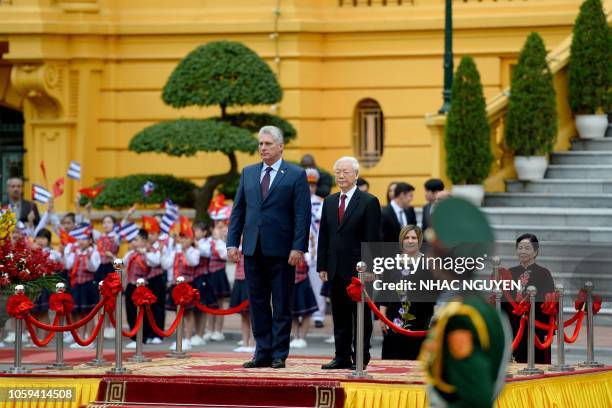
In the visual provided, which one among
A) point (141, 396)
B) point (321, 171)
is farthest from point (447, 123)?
point (141, 396)

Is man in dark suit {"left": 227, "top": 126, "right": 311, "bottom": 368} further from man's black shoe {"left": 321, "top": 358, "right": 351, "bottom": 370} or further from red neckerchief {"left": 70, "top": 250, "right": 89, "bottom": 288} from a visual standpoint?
red neckerchief {"left": 70, "top": 250, "right": 89, "bottom": 288}

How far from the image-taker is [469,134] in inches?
948

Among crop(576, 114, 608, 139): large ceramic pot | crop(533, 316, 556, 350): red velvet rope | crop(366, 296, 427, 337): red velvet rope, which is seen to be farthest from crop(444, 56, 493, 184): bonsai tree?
→ crop(366, 296, 427, 337): red velvet rope

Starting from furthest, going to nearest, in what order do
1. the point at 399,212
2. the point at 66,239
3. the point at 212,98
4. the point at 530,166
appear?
the point at 212,98 < the point at 530,166 < the point at 66,239 < the point at 399,212

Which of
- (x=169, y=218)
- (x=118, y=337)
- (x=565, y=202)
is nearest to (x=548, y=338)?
(x=118, y=337)

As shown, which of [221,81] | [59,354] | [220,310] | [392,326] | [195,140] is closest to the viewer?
[392,326]

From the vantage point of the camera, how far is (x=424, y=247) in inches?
656

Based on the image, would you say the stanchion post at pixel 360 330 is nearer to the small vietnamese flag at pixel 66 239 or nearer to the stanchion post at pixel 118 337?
the stanchion post at pixel 118 337

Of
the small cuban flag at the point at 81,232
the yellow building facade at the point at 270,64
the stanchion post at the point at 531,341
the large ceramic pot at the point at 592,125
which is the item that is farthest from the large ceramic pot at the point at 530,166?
the stanchion post at the point at 531,341

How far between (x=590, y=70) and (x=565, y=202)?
1881 mm

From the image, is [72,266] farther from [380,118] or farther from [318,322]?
[380,118]

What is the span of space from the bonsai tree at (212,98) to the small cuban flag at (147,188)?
0.47 meters

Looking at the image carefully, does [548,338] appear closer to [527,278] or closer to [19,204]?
[527,278]

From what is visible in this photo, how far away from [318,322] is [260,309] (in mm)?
7494
